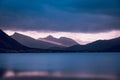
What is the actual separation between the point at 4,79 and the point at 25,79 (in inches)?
42.5

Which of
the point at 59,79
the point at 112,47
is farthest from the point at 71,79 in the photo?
the point at 112,47

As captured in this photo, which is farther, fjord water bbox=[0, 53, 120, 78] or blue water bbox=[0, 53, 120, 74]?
blue water bbox=[0, 53, 120, 74]

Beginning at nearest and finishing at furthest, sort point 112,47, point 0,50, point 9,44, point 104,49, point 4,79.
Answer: point 4,79 → point 9,44 → point 0,50 → point 112,47 → point 104,49

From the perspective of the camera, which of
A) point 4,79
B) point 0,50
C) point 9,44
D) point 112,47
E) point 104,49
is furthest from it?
point 104,49

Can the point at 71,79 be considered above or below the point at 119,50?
below

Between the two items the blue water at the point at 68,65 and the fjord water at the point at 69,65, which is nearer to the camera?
the fjord water at the point at 69,65

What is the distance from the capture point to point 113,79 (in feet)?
48.7

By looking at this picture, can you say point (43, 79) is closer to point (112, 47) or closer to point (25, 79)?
point (25, 79)

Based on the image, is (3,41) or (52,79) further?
(3,41)

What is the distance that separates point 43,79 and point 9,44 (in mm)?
82195

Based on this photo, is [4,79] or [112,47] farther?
[112,47]

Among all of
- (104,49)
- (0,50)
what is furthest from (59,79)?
(104,49)

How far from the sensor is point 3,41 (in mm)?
98875

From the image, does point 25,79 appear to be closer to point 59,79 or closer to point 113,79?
point 59,79
